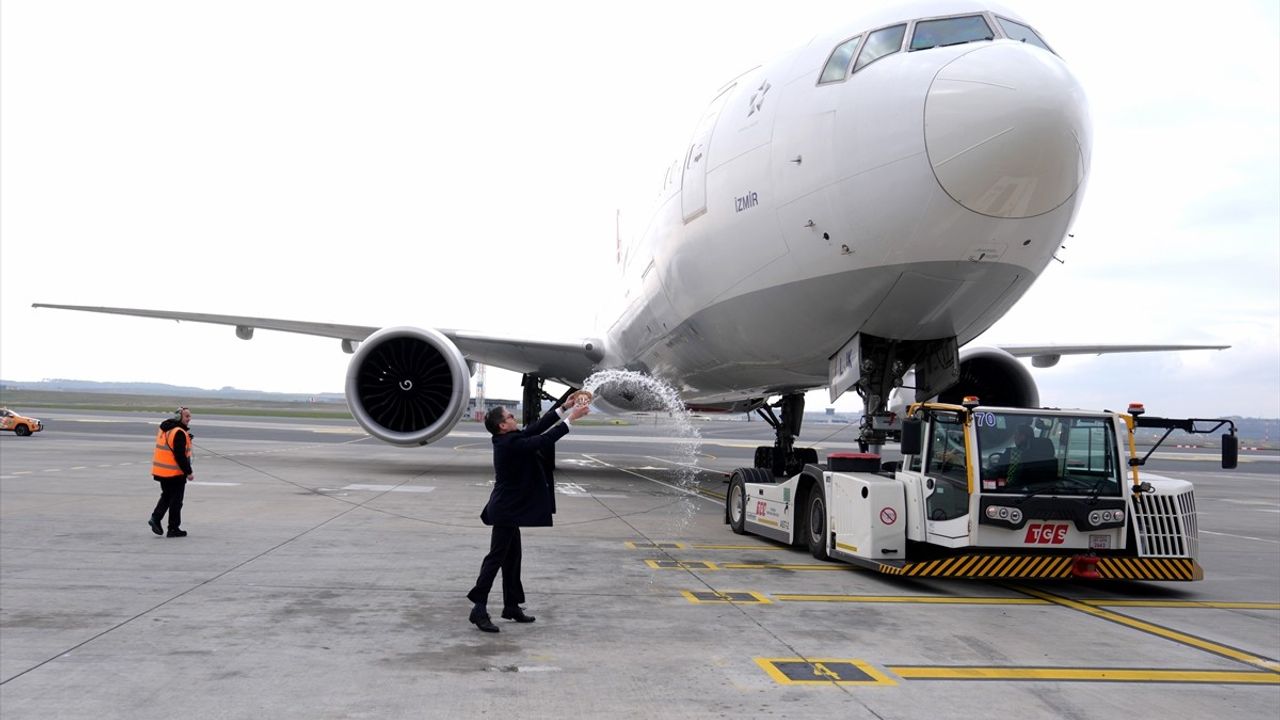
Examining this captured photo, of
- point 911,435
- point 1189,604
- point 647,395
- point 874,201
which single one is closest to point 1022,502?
point 911,435

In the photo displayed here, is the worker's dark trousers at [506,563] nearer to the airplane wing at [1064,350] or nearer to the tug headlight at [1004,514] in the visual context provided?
the tug headlight at [1004,514]

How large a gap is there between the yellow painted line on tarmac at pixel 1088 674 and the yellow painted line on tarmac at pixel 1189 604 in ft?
7.02

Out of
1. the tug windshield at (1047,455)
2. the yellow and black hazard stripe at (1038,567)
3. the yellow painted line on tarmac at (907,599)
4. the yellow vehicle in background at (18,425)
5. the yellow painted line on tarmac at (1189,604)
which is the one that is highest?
the tug windshield at (1047,455)

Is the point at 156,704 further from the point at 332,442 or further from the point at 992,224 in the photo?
the point at 332,442

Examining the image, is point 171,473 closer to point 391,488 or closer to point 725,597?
point 391,488

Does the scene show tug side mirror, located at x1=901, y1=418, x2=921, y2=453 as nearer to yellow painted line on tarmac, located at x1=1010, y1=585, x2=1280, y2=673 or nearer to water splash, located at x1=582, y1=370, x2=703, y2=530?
yellow painted line on tarmac, located at x1=1010, y1=585, x2=1280, y2=673

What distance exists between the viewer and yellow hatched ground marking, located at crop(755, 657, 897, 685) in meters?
4.71

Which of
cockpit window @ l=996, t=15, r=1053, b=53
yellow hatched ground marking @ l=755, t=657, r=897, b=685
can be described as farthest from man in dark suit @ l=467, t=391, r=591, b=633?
cockpit window @ l=996, t=15, r=1053, b=53

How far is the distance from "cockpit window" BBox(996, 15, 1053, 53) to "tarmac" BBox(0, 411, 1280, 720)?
174 inches

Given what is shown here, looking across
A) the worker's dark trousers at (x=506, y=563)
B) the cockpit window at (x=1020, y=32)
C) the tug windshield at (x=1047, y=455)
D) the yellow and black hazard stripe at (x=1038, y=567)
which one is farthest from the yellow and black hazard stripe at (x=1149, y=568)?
the worker's dark trousers at (x=506, y=563)

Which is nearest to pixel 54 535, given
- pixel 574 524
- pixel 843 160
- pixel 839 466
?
pixel 574 524

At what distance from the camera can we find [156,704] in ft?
13.5

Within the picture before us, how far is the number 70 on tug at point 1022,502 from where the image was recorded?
7297mm

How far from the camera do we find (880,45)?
25.6 ft
